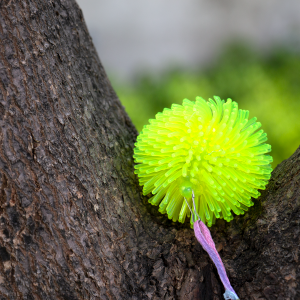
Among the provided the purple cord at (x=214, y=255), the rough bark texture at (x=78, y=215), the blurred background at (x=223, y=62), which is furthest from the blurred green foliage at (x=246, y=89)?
the purple cord at (x=214, y=255)

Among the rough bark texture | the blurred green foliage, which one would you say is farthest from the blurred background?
the rough bark texture

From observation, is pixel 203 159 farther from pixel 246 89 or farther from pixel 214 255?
pixel 246 89

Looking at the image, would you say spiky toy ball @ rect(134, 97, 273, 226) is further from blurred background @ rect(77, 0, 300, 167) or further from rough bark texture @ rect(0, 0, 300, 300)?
blurred background @ rect(77, 0, 300, 167)

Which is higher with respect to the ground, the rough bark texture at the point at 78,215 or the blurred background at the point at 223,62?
the blurred background at the point at 223,62

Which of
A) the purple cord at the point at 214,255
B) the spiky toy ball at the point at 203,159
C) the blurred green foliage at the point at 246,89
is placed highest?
the blurred green foliage at the point at 246,89

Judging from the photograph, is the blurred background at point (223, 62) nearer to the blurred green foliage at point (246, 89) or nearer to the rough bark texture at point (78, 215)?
the blurred green foliage at point (246, 89)
